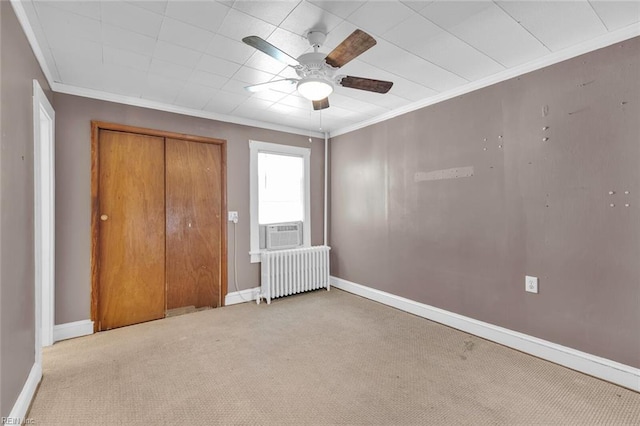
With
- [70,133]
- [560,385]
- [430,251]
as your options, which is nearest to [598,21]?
[430,251]

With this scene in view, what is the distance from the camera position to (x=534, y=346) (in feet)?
8.19

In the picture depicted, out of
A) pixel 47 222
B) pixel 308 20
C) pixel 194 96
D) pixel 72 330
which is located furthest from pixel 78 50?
pixel 72 330

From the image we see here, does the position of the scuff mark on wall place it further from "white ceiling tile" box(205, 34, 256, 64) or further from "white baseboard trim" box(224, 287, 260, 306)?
"white baseboard trim" box(224, 287, 260, 306)

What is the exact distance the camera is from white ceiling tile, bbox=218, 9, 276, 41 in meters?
1.86

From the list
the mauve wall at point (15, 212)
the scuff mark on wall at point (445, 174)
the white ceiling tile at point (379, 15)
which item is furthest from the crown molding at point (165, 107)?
the white ceiling tile at point (379, 15)

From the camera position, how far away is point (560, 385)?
2086 millimetres

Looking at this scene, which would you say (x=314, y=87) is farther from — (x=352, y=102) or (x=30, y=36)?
(x=30, y=36)

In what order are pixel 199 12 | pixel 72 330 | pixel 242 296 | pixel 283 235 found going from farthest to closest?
pixel 283 235
pixel 242 296
pixel 72 330
pixel 199 12

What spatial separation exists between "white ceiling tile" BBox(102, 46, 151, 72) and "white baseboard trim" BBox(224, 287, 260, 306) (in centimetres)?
269

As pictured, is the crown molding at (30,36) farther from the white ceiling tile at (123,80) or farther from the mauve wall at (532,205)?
the mauve wall at (532,205)

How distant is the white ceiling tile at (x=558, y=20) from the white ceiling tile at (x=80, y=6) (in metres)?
2.43

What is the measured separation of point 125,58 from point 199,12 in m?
0.97

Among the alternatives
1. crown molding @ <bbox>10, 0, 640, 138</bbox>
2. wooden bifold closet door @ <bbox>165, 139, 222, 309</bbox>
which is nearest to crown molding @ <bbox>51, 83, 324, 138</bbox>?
crown molding @ <bbox>10, 0, 640, 138</bbox>

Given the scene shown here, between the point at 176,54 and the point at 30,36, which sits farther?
the point at 176,54
